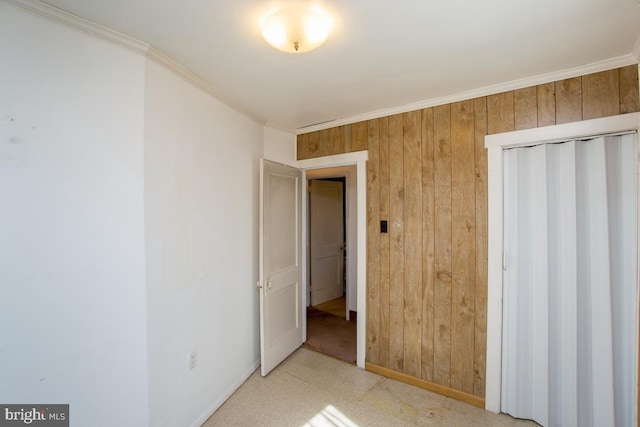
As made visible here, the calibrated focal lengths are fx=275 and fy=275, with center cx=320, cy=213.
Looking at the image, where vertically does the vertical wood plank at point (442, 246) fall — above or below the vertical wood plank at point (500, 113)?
below

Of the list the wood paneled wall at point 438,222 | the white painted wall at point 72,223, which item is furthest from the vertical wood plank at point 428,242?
the white painted wall at point 72,223

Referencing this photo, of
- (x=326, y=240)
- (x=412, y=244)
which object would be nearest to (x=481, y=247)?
(x=412, y=244)

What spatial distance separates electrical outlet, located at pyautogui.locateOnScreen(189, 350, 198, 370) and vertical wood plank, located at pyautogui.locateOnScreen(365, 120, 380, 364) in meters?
1.51

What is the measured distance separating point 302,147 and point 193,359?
2235 mm

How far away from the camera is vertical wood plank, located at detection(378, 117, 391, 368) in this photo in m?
2.51

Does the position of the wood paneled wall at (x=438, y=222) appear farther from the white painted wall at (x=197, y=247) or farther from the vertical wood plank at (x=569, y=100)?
the white painted wall at (x=197, y=247)

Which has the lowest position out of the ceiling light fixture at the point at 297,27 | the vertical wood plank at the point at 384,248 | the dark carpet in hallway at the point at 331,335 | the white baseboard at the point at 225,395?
the dark carpet in hallway at the point at 331,335

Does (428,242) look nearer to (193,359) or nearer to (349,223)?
(349,223)

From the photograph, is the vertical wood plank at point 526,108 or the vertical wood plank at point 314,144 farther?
the vertical wood plank at point 314,144

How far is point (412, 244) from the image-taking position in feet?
7.84

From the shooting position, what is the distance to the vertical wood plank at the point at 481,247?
209cm

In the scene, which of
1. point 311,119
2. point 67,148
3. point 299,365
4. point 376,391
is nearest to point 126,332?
point 67,148

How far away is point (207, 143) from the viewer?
204 cm

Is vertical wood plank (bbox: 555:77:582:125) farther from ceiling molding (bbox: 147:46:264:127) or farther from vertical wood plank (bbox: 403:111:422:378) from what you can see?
ceiling molding (bbox: 147:46:264:127)
